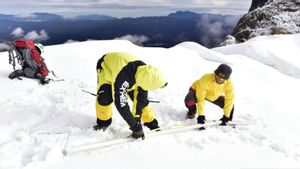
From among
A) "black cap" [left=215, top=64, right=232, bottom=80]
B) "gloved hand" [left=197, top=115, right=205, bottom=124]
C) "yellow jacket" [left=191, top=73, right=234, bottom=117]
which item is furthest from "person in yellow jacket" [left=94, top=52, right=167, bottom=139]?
"black cap" [left=215, top=64, right=232, bottom=80]

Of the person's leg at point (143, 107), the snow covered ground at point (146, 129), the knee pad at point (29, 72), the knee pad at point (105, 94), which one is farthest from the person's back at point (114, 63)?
the knee pad at point (29, 72)

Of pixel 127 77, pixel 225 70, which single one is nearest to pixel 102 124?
pixel 127 77

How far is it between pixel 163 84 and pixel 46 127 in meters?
2.09

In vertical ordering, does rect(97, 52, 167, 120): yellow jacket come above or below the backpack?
above

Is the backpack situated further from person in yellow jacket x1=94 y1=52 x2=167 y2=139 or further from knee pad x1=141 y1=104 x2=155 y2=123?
knee pad x1=141 y1=104 x2=155 y2=123

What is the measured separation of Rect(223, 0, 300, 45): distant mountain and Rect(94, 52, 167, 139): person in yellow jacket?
32845 millimetres

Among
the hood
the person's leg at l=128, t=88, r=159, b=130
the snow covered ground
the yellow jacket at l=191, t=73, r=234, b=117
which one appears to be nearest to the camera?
the snow covered ground

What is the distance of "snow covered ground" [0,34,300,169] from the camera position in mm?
4883

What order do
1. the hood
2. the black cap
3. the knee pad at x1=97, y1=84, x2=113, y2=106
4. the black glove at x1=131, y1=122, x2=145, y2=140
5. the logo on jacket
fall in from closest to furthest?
the hood → the logo on jacket → the black glove at x1=131, y1=122, x2=145, y2=140 → the knee pad at x1=97, y1=84, x2=113, y2=106 → the black cap

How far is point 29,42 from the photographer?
8.68 meters

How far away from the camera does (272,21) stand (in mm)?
41500

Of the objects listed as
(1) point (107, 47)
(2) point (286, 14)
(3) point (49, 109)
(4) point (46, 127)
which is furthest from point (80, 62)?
(2) point (286, 14)

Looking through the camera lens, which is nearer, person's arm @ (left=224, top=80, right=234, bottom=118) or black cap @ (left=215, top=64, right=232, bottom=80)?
black cap @ (left=215, top=64, right=232, bottom=80)

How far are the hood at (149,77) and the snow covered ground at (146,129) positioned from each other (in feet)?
2.87
